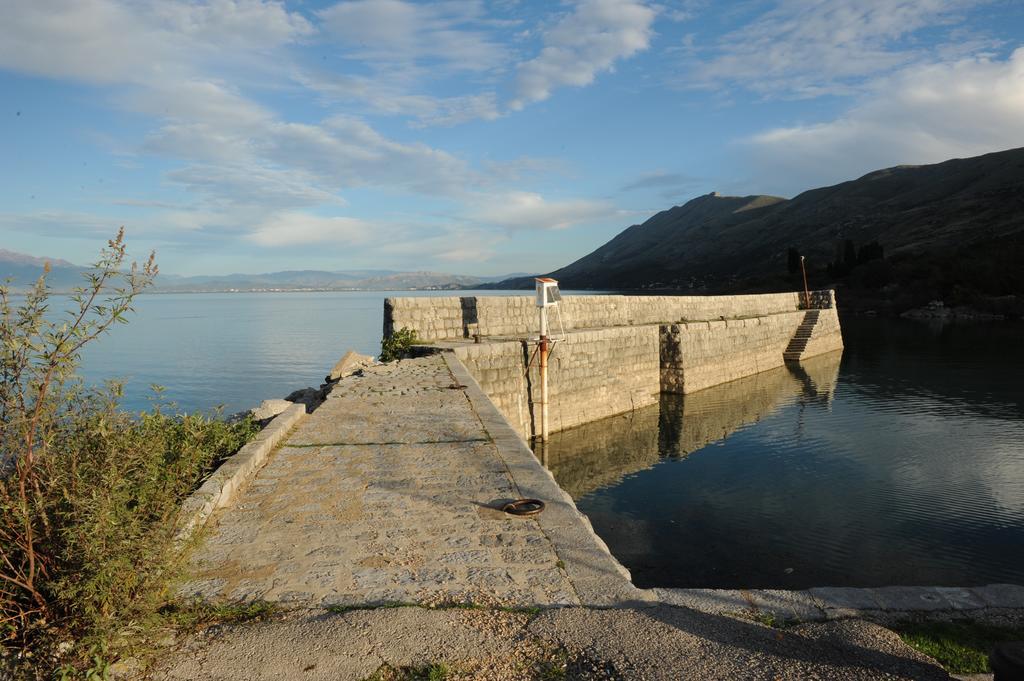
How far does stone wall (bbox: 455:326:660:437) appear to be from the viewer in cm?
1530

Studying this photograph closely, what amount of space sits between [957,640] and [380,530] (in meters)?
4.18

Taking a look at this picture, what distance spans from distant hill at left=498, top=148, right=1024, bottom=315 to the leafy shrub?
2253 inches

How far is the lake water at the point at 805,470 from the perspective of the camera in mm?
9375

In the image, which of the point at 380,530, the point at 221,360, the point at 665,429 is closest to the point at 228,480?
the point at 380,530

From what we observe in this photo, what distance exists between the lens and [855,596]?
438cm

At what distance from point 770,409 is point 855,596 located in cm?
1892

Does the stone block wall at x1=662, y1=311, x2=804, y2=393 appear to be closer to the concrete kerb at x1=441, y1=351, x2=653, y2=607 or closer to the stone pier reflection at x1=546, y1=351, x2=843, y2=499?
the stone pier reflection at x1=546, y1=351, x2=843, y2=499

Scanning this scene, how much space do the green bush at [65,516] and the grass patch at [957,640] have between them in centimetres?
454

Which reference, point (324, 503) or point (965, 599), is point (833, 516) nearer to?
point (965, 599)

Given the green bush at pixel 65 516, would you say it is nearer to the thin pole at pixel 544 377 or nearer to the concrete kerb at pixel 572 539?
the concrete kerb at pixel 572 539

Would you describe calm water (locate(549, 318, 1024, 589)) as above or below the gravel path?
below

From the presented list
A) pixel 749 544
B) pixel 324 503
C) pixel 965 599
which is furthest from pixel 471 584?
pixel 749 544

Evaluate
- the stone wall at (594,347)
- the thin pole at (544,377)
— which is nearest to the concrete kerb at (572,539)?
the thin pole at (544,377)

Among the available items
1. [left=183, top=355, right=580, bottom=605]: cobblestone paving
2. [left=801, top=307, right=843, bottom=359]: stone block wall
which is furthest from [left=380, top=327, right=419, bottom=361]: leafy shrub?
[left=801, top=307, right=843, bottom=359]: stone block wall
